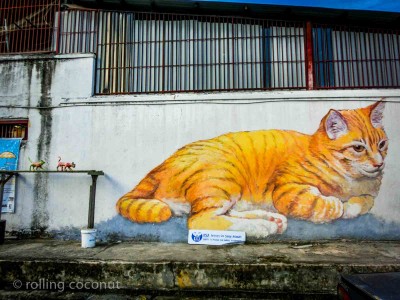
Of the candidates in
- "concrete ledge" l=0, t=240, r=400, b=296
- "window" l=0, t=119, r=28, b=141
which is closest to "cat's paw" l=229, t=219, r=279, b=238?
"concrete ledge" l=0, t=240, r=400, b=296

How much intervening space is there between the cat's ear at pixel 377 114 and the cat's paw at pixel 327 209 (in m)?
1.74

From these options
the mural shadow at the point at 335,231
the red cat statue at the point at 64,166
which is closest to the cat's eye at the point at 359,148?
the mural shadow at the point at 335,231

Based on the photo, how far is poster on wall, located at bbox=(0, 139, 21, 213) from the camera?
668 centimetres

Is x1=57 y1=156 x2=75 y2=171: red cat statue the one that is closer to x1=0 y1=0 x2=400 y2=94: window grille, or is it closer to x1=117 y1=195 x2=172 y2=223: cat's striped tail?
x1=117 y1=195 x2=172 y2=223: cat's striped tail

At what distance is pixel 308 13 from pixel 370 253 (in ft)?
18.5

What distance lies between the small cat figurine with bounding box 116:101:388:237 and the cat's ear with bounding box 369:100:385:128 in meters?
0.02

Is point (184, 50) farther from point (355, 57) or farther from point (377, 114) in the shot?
point (377, 114)

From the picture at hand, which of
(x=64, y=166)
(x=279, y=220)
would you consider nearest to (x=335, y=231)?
(x=279, y=220)

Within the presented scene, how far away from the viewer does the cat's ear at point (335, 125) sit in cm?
639

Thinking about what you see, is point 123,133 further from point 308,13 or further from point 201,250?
point 308,13

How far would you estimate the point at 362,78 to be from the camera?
6.99m

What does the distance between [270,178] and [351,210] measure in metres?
1.64

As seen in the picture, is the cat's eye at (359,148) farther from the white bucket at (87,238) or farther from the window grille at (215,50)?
the white bucket at (87,238)

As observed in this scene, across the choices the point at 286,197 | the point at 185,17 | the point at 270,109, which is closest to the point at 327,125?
the point at 270,109
